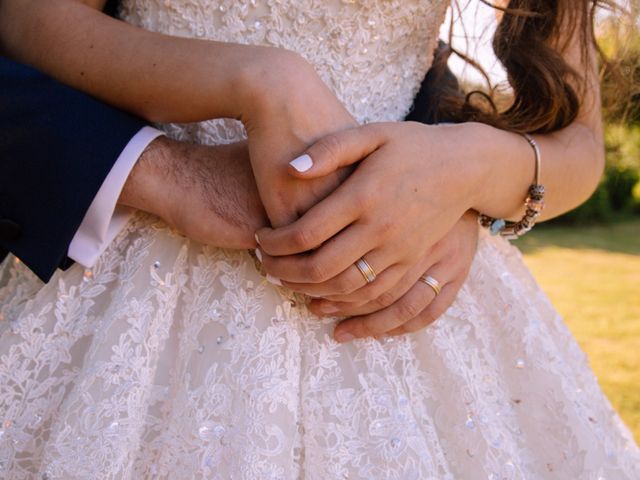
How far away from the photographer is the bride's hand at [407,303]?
0.99m

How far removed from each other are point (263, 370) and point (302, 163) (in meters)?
0.29

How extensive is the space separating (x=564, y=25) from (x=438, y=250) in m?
0.49

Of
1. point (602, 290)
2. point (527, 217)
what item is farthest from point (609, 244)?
point (527, 217)

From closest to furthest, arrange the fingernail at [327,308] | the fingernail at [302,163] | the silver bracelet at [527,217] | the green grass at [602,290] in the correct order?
the fingernail at [302,163] < the fingernail at [327,308] < the silver bracelet at [527,217] < the green grass at [602,290]

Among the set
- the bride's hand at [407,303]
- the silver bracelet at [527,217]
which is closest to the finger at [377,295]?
the bride's hand at [407,303]

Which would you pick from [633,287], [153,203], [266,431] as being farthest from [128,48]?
[633,287]

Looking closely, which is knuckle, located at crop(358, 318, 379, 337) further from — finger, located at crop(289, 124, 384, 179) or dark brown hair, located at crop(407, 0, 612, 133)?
dark brown hair, located at crop(407, 0, 612, 133)

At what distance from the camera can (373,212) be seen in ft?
2.93

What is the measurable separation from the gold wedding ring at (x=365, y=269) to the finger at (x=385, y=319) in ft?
0.32

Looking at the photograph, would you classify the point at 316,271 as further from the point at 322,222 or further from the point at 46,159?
the point at 46,159

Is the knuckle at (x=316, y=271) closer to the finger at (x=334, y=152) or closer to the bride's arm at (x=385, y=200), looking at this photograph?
the bride's arm at (x=385, y=200)

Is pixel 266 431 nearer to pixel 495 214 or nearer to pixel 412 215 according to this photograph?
pixel 412 215

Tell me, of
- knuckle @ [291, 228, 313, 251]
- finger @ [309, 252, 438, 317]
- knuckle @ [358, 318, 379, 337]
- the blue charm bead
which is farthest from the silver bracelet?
knuckle @ [291, 228, 313, 251]

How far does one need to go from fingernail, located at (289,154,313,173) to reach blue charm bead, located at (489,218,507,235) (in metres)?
0.47
